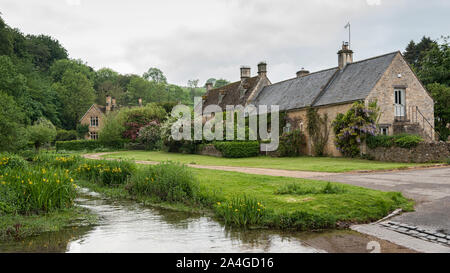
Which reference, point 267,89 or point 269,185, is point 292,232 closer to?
point 269,185

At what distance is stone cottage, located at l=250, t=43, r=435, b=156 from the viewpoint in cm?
2645

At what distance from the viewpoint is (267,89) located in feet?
130

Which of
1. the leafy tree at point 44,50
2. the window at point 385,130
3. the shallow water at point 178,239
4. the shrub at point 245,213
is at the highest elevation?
the leafy tree at point 44,50

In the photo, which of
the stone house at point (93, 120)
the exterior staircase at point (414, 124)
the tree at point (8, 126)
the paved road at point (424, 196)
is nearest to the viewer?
the paved road at point (424, 196)

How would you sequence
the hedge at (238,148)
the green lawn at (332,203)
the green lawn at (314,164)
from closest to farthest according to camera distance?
the green lawn at (332,203) → the green lawn at (314,164) → the hedge at (238,148)

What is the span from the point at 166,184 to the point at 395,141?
16196mm

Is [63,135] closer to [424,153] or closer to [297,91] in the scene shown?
[297,91]

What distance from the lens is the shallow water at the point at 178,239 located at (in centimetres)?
666

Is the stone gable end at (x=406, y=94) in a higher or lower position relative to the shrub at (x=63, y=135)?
higher

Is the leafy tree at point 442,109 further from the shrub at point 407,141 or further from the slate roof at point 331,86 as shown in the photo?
the shrub at point 407,141

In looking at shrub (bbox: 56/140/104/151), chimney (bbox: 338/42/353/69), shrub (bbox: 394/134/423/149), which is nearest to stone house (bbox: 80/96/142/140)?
shrub (bbox: 56/140/104/151)

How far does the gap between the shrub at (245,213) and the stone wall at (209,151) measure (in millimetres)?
22363

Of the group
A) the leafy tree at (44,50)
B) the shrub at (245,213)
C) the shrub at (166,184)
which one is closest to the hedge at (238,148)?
the shrub at (166,184)
